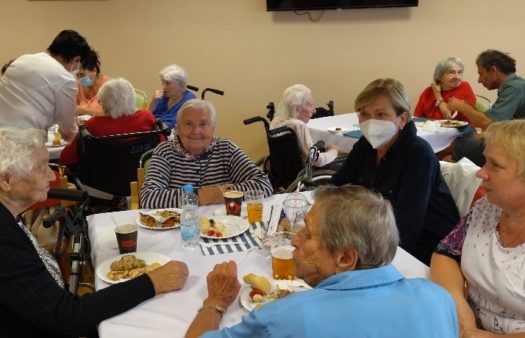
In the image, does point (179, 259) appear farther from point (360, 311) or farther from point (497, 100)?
point (497, 100)

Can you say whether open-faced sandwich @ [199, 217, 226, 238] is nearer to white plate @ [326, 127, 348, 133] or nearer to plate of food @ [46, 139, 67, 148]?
plate of food @ [46, 139, 67, 148]

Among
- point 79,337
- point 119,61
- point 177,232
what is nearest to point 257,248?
point 177,232

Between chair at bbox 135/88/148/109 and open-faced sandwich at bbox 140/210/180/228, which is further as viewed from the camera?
chair at bbox 135/88/148/109

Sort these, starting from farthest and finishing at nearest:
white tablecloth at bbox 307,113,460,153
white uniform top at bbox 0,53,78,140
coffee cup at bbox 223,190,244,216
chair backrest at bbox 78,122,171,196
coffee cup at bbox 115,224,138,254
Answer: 1. white tablecloth at bbox 307,113,460,153
2. chair backrest at bbox 78,122,171,196
3. white uniform top at bbox 0,53,78,140
4. coffee cup at bbox 223,190,244,216
5. coffee cup at bbox 115,224,138,254

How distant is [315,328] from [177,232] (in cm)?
113

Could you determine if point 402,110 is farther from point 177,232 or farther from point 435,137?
point 435,137

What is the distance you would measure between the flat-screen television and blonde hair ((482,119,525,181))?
414cm

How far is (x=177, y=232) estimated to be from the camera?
2004mm

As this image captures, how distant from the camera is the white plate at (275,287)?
146 centimetres

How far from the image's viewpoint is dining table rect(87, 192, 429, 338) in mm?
1392

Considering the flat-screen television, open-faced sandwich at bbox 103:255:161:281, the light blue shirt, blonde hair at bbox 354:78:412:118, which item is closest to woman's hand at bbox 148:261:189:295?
open-faced sandwich at bbox 103:255:161:281

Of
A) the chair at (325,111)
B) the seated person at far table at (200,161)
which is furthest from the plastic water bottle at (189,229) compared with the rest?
the chair at (325,111)

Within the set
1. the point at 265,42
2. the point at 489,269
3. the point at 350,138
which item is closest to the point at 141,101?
the point at 265,42

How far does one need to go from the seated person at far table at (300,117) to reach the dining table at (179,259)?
137 cm
